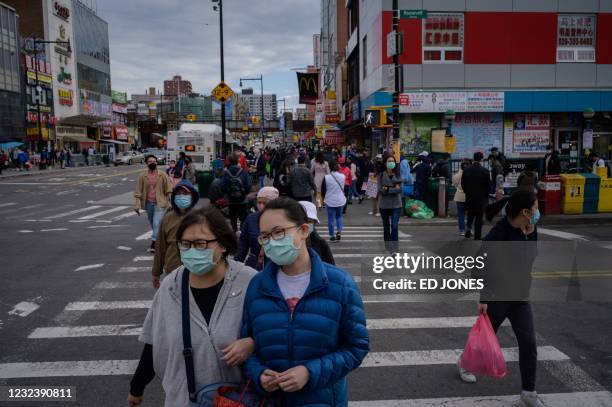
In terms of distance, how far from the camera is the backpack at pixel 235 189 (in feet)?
36.3

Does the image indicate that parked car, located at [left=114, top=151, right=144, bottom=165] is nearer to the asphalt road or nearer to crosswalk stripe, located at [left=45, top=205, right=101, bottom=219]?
crosswalk stripe, located at [left=45, top=205, right=101, bottom=219]

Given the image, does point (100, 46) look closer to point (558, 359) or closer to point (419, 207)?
point (419, 207)

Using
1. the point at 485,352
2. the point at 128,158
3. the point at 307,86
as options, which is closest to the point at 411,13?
the point at 485,352

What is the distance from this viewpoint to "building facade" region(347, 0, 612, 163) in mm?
23609

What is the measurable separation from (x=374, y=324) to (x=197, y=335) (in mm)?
4380

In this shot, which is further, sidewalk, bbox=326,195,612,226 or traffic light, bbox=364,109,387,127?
traffic light, bbox=364,109,387,127

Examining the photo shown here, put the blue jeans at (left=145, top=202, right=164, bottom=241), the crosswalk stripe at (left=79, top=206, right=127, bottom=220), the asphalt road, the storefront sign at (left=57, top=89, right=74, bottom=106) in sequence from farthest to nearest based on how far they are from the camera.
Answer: the storefront sign at (left=57, top=89, right=74, bottom=106) → the crosswalk stripe at (left=79, top=206, right=127, bottom=220) → the blue jeans at (left=145, top=202, right=164, bottom=241) → the asphalt road

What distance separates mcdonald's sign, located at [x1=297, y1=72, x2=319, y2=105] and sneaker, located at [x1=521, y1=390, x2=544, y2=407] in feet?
125

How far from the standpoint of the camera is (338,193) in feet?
39.0

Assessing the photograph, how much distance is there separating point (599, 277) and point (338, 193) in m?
5.32

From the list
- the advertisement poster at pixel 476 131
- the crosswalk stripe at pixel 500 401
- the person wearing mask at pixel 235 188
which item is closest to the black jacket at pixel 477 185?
the person wearing mask at pixel 235 188

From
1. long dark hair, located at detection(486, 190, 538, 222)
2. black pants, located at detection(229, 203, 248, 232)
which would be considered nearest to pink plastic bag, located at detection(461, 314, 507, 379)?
long dark hair, located at detection(486, 190, 538, 222)

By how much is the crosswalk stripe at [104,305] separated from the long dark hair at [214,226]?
4987 mm

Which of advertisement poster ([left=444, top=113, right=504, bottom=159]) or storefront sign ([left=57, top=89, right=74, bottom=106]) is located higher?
storefront sign ([left=57, top=89, right=74, bottom=106])
